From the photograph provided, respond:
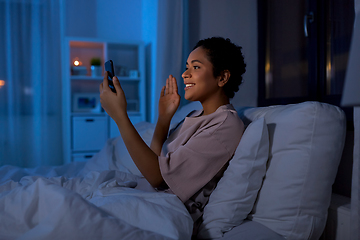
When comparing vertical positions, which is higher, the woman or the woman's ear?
the woman's ear

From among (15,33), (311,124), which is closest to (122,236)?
(311,124)

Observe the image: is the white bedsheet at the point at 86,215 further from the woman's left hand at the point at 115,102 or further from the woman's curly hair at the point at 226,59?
the woman's curly hair at the point at 226,59

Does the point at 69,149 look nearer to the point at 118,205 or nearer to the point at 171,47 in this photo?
the point at 171,47

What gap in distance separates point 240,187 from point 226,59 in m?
0.57

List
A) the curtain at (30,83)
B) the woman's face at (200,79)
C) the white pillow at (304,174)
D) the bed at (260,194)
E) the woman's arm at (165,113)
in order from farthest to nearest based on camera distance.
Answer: the curtain at (30,83) → the woman's arm at (165,113) → the woman's face at (200,79) → the white pillow at (304,174) → the bed at (260,194)

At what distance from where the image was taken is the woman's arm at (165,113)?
1306 millimetres

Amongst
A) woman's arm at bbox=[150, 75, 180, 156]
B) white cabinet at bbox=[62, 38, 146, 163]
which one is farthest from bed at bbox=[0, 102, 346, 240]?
white cabinet at bbox=[62, 38, 146, 163]

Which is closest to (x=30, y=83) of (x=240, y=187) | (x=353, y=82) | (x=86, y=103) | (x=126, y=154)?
(x=86, y=103)

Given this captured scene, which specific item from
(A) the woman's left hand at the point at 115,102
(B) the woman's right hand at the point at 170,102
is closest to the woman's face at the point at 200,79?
(B) the woman's right hand at the point at 170,102

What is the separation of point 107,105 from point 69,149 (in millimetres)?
2076

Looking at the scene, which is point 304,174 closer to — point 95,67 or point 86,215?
point 86,215

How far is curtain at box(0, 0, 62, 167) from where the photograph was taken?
2.78 metres

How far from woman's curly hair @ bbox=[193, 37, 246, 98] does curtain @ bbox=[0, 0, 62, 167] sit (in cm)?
227

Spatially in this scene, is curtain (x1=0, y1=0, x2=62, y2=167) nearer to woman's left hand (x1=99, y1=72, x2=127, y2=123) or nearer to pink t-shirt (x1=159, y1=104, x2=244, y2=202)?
woman's left hand (x1=99, y1=72, x2=127, y2=123)
